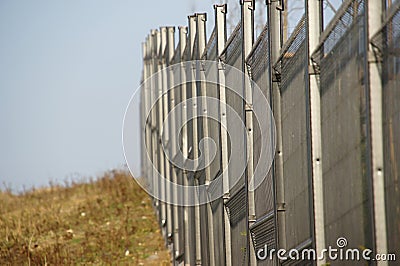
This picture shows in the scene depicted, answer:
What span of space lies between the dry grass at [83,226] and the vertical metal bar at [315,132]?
27.4 ft

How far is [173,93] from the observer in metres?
12.9

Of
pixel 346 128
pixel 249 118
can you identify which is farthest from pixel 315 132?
pixel 249 118

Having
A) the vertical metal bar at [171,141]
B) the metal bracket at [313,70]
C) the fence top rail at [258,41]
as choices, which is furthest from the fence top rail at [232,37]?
the vertical metal bar at [171,141]

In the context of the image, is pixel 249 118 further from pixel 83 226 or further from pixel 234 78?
pixel 83 226

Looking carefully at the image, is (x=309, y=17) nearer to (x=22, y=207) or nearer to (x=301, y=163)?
(x=301, y=163)

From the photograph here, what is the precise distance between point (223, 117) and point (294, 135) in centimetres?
277

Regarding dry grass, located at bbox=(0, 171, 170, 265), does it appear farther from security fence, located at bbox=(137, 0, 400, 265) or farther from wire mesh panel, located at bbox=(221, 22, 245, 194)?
wire mesh panel, located at bbox=(221, 22, 245, 194)

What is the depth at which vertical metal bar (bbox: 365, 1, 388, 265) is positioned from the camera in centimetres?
372

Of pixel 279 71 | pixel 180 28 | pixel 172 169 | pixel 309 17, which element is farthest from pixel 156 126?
pixel 309 17

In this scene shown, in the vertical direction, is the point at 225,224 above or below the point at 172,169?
below

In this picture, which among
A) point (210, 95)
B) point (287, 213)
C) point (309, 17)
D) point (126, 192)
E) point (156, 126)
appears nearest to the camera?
point (309, 17)

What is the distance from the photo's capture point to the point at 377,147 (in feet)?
12.2

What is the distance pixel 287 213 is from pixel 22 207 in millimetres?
15981

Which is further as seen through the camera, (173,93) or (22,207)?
(22,207)
